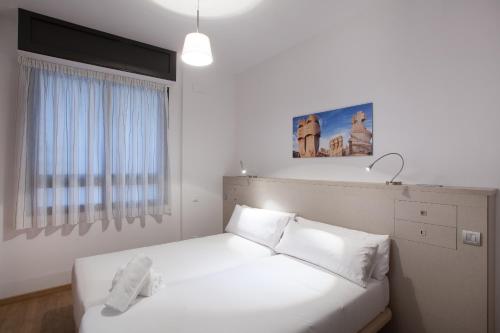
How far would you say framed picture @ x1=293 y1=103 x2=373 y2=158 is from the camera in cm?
227

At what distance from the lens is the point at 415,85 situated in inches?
77.2

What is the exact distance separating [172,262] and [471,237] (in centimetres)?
212

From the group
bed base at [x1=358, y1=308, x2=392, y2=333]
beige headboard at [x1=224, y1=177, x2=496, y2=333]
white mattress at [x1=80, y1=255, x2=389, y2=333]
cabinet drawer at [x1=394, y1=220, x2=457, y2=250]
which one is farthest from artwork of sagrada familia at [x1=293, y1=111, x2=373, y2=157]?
bed base at [x1=358, y1=308, x2=392, y2=333]

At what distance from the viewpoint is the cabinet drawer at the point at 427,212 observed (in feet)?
5.45

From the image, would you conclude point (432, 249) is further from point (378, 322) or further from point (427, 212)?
point (378, 322)

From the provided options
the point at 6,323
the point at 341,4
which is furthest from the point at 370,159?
the point at 6,323

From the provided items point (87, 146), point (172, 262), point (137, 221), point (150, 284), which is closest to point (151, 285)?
point (150, 284)

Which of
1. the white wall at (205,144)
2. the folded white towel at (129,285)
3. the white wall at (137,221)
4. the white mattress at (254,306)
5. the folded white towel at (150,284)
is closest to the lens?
the white mattress at (254,306)

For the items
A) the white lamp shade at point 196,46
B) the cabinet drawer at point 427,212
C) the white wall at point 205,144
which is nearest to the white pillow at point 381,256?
the cabinet drawer at point 427,212

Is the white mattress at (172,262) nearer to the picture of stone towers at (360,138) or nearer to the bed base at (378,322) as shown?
the bed base at (378,322)

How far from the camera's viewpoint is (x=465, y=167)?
1.72m

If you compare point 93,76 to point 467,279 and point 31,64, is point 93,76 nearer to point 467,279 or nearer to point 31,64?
point 31,64

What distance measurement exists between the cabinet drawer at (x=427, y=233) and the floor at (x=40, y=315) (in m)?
2.69

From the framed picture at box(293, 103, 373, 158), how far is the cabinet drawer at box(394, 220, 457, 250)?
0.68 metres
